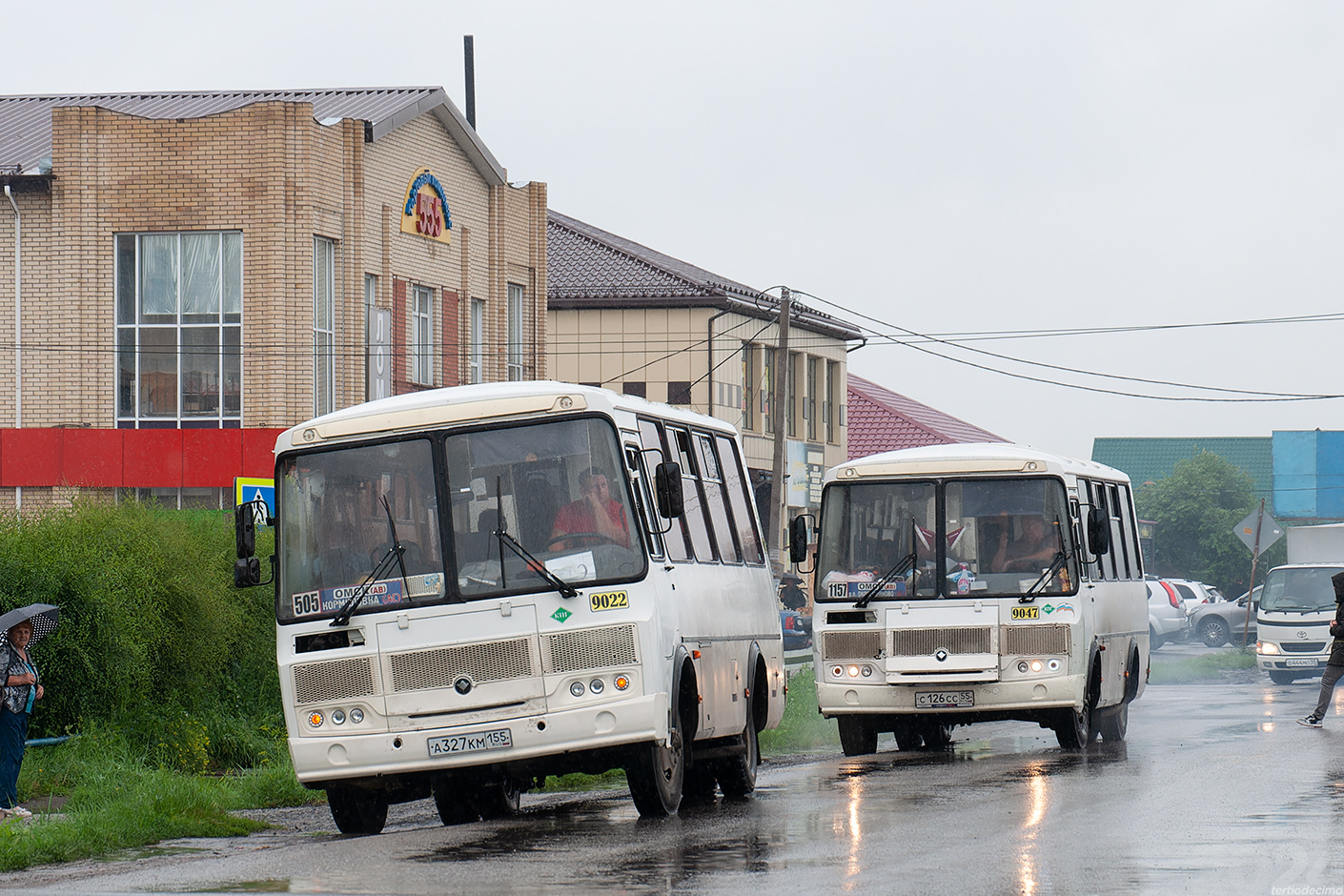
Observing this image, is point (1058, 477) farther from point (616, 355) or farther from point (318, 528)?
point (616, 355)

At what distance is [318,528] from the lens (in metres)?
12.4

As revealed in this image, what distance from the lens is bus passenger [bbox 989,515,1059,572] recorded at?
18.3m

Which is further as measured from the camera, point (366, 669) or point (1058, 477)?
point (1058, 477)

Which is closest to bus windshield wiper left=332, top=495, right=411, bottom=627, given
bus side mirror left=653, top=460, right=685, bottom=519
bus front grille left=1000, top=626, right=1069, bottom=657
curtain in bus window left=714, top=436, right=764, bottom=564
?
bus side mirror left=653, top=460, right=685, bottom=519

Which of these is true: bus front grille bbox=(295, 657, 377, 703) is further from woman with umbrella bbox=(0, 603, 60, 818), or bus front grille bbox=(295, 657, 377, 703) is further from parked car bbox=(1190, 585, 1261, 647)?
parked car bbox=(1190, 585, 1261, 647)

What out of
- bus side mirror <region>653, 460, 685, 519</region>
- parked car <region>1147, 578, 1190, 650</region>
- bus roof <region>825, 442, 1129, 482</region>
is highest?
bus roof <region>825, 442, 1129, 482</region>

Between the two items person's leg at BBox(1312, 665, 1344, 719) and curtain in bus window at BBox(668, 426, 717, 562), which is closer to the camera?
curtain in bus window at BBox(668, 426, 717, 562)

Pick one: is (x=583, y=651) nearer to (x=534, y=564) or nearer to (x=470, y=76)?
(x=534, y=564)

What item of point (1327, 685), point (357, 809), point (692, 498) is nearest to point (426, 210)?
point (1327, 685)

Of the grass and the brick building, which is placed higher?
the brick building

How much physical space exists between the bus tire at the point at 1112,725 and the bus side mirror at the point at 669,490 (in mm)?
9752

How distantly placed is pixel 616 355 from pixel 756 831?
129 feet

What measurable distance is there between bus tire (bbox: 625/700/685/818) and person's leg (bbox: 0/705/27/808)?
4.04 m

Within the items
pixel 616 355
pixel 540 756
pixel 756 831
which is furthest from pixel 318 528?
pixel 616 355
